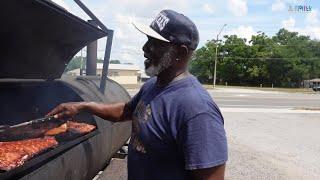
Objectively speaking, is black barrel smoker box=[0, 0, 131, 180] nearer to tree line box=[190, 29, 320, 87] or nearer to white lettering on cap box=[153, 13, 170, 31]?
white lettering on cap box=[153, 13, 170, 31]

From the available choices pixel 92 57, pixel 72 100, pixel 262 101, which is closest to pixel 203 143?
pixel 72 100

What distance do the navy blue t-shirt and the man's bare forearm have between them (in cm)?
75

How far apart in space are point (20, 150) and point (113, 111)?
0.71 m

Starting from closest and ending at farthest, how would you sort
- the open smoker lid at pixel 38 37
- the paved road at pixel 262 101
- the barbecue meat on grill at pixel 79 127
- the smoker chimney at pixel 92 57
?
the open smoker lid at pixel 38 37, the barbecue meat on grill at pixel 79 127, the smoker chimney at pixel 92 57, the paved road at pixel 262 101

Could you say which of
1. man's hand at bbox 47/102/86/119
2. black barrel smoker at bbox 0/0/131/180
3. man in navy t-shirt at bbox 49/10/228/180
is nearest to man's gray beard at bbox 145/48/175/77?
man in navy t-shirt at bbox 49/10/228/180

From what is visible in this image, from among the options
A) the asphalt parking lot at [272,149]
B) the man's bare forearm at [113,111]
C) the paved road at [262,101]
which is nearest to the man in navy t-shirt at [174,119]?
the man's bare forearm at [113,111]

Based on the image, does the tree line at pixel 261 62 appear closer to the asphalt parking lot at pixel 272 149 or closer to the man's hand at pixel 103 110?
the asphalt parking lot at pixel 272 149

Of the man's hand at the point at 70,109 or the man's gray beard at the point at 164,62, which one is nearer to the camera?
the man's gray beard at the point at 164,62

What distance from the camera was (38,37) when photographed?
16.8ft

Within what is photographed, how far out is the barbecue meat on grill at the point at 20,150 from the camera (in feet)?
10.5

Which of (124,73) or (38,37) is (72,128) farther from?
(124,73)

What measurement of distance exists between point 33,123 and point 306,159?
6.63m

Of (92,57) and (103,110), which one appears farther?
(92,57)

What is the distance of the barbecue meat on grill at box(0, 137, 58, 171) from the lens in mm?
3209
